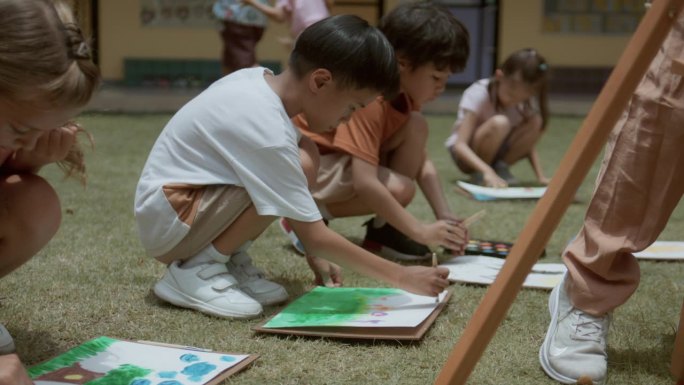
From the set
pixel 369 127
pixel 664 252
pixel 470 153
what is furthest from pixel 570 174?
pixel 470 153

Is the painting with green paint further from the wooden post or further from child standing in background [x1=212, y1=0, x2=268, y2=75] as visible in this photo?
child standing in background [x1=212, y1=0, x2=268, y2=75]

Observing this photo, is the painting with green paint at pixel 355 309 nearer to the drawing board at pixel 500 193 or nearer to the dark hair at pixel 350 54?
the dark hair at pixel 350 54

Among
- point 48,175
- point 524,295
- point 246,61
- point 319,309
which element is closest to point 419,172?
point 524,295

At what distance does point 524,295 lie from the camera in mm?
1669

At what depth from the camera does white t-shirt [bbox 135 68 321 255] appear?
4.71 ft

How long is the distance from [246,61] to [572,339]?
3.84 m

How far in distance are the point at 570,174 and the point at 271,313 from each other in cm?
76

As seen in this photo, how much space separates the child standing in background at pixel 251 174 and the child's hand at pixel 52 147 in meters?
0.27

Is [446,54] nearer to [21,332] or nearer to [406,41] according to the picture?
[406,41]

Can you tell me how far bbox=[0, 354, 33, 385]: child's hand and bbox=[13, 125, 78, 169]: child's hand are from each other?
0.39 meters

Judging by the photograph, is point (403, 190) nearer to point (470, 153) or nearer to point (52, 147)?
point (52, 147)

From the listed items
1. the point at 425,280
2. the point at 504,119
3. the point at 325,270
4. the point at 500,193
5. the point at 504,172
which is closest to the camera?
the point at 425,280

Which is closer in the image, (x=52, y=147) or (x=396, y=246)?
(x=52, y=147)

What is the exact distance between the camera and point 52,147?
4.12 feet
